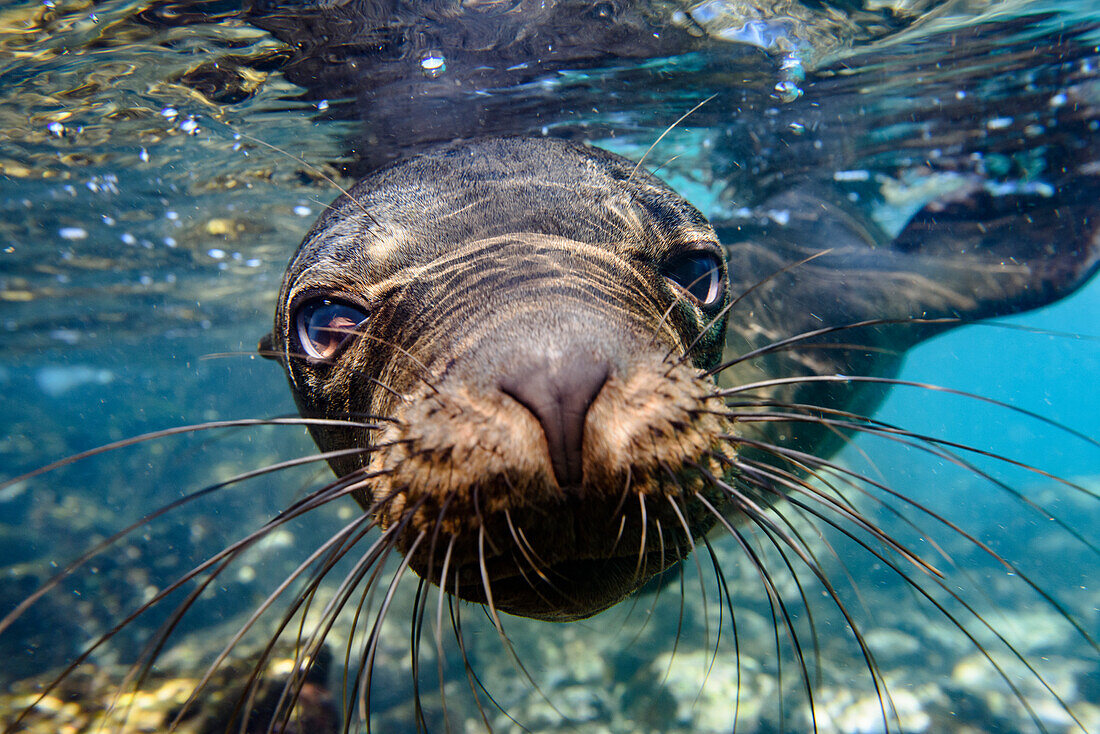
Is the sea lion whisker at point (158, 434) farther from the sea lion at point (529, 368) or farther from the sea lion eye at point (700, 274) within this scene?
the sea lion eye at point (700, 274)

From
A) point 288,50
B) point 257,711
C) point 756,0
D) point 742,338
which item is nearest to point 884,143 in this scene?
point 756,0

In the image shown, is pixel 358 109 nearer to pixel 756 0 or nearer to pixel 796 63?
pixel 756 0

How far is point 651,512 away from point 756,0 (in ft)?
19.5

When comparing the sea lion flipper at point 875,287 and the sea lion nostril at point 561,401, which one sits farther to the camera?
the sea lion flipper at point 875,287

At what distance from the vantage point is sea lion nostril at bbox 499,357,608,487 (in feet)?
4.49

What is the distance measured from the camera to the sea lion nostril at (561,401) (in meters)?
1.37

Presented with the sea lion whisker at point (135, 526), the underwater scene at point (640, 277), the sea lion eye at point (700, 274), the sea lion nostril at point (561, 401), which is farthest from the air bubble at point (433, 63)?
the sea lion nostril at point (561, 401)

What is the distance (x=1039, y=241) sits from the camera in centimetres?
571

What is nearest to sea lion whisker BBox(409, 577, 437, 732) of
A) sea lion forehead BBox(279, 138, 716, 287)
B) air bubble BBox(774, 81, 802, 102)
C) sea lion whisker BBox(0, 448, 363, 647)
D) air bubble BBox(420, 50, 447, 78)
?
sea lion whisker BBox(0, 448, 363, 647)

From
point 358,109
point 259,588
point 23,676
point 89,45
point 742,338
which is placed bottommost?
point 259,588

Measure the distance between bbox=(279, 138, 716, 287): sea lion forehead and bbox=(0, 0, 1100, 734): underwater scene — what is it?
0.14ft

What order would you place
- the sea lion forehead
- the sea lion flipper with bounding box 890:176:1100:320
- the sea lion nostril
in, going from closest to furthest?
1. the sea lion nostril
2. the sea lion forehead
3. the sea lion flipper with bounding box 890:176:1100:320

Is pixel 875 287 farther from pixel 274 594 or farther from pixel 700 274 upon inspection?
pixel 274 594

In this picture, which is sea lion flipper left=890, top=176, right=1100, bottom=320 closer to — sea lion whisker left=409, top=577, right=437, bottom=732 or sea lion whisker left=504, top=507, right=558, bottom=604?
sea lion whisker left=504, top=507, right=558, bottom=604
